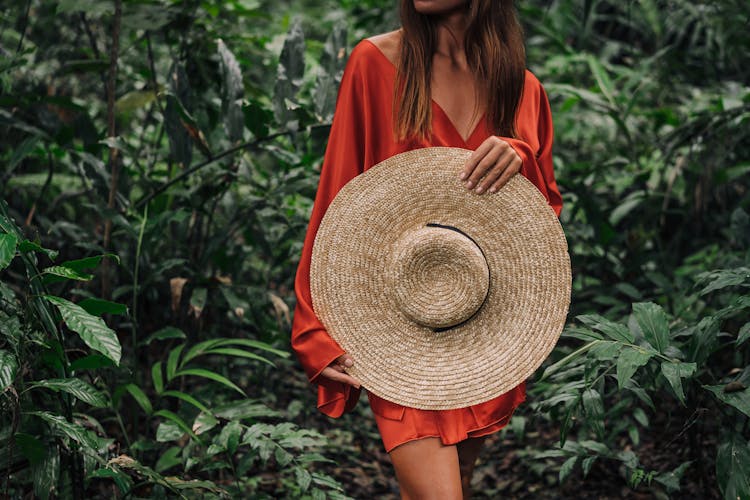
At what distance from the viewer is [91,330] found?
1.97 meters

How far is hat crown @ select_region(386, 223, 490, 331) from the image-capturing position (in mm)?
1953

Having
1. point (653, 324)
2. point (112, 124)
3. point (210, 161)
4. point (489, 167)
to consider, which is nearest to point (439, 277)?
point (489, 167)

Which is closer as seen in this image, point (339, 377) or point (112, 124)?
point (339, 377)

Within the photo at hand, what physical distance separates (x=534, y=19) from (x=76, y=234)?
4.58m

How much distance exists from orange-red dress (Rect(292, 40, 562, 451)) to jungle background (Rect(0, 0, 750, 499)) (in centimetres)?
45

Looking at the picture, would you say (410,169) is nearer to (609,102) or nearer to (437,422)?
(437,422)

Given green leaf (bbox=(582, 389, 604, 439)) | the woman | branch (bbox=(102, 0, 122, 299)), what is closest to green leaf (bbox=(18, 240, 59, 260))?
the woman

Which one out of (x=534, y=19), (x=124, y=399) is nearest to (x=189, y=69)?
(x=124, y=399)

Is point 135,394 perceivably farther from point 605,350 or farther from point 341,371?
point 605,350

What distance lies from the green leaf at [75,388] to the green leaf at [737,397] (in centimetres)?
171

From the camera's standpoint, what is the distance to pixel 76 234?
3551 millimetres

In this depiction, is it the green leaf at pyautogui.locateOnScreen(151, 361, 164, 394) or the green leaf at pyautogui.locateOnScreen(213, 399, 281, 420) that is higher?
the green leaf at pyautogui.locateOnScreen(151, 361, 164, 394)

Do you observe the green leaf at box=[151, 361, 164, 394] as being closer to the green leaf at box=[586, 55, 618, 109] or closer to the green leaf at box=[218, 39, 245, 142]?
the green leaf at box=[218, 39, 245, 142]

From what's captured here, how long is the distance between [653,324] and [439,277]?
769mm
